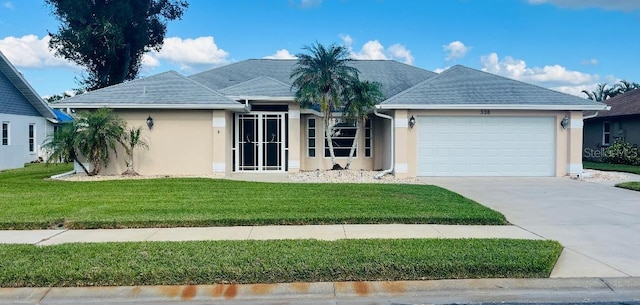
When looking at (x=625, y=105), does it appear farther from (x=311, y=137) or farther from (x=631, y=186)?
(x=311, y=137)

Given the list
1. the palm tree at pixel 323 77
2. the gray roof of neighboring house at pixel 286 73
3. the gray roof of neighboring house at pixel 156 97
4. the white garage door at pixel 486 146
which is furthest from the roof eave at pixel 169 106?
the white garage door at pixel 486 146

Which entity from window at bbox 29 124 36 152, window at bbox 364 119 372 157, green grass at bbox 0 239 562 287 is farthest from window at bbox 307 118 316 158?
window at bbox 29 124 36 152

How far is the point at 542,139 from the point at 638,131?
10457 millimetres

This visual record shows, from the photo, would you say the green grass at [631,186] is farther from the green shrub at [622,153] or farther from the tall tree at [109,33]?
the tall tree at [109,33]

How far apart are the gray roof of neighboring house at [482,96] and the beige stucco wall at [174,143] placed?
6087 mm

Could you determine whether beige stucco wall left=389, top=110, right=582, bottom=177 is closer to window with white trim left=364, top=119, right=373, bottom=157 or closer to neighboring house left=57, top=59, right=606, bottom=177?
neighboring house left=57, top=59, right=606, bottom=177

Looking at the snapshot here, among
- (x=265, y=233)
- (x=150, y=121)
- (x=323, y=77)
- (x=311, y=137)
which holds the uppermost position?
(x=323, y=77)

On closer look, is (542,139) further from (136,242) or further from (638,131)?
(136,242)

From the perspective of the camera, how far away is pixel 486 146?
1593 cm

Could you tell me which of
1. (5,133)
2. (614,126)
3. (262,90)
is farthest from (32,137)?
(614,126)

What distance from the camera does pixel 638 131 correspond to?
74.3ft

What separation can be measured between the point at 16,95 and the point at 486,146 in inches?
851

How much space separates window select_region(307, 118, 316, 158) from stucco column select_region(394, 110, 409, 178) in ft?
12.0

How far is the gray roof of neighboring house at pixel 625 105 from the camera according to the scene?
75.8 ft
